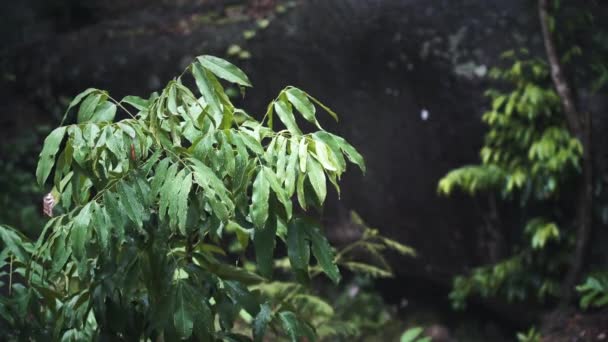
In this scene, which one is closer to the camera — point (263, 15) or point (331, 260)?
point (331, 260)

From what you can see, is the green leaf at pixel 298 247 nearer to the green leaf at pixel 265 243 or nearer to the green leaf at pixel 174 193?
the green leaf at pixel 265 243

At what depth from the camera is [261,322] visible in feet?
6.96

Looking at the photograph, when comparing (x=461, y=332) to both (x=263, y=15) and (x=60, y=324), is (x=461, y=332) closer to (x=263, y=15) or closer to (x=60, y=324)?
(x=263, y=15)

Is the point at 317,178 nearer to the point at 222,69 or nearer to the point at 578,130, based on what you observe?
the point at 222,69

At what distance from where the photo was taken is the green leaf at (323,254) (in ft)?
6.14

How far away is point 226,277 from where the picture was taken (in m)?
2.19

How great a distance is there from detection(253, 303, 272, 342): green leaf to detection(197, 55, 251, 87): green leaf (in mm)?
732

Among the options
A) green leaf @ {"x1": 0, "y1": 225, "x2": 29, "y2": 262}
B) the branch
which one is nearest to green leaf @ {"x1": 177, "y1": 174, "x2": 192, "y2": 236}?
green leaf @ {"x1": 0, "y1": 225, "x2": 29, "y2": 262}

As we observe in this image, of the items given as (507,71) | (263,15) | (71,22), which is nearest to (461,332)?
(507,71)

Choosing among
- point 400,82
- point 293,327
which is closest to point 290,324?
point 293,327

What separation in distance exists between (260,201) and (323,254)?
0.28 metres

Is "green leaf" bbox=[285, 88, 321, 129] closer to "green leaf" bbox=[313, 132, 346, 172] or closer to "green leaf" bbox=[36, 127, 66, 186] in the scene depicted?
"green leaf" bbox=[313, 132, 346, 172]

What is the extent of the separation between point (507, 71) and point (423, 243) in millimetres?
1414

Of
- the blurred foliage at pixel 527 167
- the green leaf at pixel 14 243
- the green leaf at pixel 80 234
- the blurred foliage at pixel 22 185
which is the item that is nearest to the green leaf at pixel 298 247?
the green leaf at pixel 80 234
